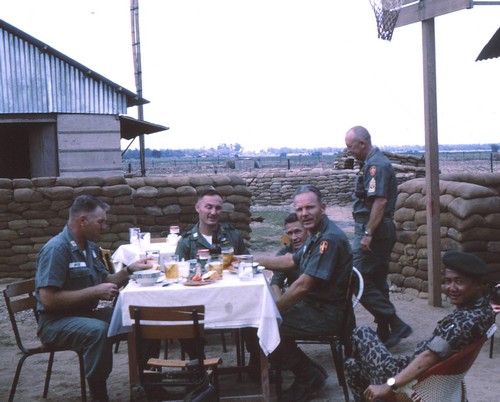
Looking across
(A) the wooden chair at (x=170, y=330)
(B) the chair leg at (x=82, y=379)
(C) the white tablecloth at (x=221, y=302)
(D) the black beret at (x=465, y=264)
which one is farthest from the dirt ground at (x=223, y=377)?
(D) the black beret at (x=465, y=264)

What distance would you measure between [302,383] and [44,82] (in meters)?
9.95

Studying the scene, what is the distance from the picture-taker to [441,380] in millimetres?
2906

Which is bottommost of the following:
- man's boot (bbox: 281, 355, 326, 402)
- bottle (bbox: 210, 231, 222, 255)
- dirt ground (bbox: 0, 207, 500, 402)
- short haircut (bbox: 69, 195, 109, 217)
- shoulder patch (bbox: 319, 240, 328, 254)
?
dirt ground (bbox: 0, 207, 500, 402)

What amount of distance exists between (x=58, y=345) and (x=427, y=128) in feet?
14.6

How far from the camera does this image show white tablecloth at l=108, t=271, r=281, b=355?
3.77 metres

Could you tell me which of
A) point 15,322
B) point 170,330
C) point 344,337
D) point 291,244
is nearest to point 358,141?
point 291,244

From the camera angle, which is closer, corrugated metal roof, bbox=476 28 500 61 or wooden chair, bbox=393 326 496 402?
wooden chair, bbox=393 326 496 402

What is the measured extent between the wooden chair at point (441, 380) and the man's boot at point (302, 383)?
138cm

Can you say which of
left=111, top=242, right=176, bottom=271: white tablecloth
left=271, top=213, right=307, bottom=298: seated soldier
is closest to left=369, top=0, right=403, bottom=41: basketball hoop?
left=271, top=213, right=307, bottom=298: seated soldier

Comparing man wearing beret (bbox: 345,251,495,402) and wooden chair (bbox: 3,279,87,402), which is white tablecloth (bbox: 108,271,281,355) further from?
man wearing beret (bbox: 345,251,495,402)

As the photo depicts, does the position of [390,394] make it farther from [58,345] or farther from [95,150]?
[95,150]

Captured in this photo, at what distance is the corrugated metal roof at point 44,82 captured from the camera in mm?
12000

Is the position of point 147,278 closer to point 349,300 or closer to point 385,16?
point 349,300

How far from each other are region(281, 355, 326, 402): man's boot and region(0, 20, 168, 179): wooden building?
9.30 meters
